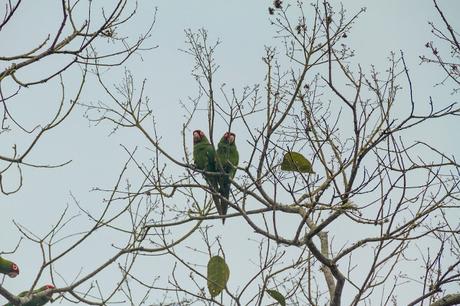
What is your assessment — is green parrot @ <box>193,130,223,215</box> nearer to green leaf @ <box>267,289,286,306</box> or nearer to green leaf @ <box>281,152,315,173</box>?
green leaf @ <box>281,152,315,173</box>

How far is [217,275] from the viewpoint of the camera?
15.9ft

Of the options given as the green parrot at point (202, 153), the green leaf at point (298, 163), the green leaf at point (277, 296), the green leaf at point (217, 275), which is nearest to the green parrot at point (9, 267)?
the green parrot at point (202, 153)

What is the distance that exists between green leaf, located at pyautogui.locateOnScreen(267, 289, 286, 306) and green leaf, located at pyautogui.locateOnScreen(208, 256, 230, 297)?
0.36 metres

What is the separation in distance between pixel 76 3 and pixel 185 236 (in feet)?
8.68

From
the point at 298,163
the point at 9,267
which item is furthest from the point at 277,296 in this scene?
the point at 9,267

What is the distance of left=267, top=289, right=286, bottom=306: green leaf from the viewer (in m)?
4.62

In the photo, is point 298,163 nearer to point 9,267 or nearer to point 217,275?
point 217,275

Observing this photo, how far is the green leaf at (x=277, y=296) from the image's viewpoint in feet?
15.1

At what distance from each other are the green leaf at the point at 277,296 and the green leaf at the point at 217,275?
0.36 m

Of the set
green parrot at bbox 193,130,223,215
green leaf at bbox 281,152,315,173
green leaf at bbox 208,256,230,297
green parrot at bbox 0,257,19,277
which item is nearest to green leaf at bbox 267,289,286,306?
green leaf at bbox 208,256,230,297

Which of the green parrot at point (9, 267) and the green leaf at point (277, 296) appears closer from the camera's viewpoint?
the green leaf at point (277, 296)

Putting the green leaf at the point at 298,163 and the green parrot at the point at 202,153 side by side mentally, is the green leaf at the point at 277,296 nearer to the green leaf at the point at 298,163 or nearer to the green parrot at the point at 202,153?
the green leaf at the point at 298,163

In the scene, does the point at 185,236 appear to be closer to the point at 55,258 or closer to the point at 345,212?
the point at 55,258

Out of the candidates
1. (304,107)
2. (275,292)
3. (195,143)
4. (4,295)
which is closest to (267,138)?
(304,107)
